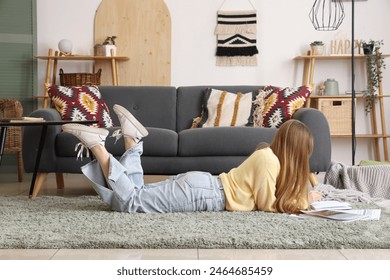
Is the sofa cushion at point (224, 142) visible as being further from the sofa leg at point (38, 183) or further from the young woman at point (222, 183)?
the young woman at point (222, 183)

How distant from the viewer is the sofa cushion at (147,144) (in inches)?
172

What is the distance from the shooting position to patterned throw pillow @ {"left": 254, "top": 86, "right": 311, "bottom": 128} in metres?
4.85

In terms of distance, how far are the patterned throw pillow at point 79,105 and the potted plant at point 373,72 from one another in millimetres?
2852

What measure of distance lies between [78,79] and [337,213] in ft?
12.3

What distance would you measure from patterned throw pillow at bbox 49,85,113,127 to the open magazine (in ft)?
7.08

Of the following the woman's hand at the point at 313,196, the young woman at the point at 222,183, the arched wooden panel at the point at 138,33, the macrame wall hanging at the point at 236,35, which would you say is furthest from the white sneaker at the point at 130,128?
the macrame wall hanging at the point at 236,35

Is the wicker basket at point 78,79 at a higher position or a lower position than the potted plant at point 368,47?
lower

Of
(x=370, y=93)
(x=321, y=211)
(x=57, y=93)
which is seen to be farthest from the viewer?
(x=370, y=93)

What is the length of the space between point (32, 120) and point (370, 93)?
12.2ft

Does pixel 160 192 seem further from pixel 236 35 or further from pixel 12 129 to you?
pixel 236 35

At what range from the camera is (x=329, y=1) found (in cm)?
668

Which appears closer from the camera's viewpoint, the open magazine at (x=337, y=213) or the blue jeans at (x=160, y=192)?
the open magazine at (x=337, y=213)
